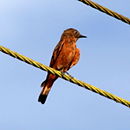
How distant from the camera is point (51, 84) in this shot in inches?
466

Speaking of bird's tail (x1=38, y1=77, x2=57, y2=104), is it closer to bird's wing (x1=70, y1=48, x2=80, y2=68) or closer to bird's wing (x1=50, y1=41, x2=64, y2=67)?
bird's wing (x1=50, y1=41, x2=64, y2=67)

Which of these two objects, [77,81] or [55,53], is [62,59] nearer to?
[55,53]

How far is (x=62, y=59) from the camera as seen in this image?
11.5 metres

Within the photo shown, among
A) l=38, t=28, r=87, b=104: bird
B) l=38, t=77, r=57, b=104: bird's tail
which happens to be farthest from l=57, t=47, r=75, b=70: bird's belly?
l=38, t=77, r=57, b=104: bird's tail

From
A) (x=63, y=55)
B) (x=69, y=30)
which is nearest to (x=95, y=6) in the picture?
(x=63, y=55)

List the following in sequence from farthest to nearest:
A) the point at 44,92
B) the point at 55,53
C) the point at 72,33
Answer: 1. the point at 72,33
2. the point at 44,92
3. the point at 55,53

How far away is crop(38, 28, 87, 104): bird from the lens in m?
11.4

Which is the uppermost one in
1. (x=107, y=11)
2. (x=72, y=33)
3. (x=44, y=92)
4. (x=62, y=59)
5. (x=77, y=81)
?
(x=72, y=33)

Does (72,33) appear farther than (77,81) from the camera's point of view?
Yes

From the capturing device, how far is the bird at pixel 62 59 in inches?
451

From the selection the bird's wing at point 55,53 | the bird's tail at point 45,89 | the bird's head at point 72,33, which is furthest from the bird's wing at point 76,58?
the bird's head at point 72,33

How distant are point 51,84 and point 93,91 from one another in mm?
4660

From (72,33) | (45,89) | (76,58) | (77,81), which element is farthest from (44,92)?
(77,81)

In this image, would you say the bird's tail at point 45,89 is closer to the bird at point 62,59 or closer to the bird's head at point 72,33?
the bird at point 62,59
